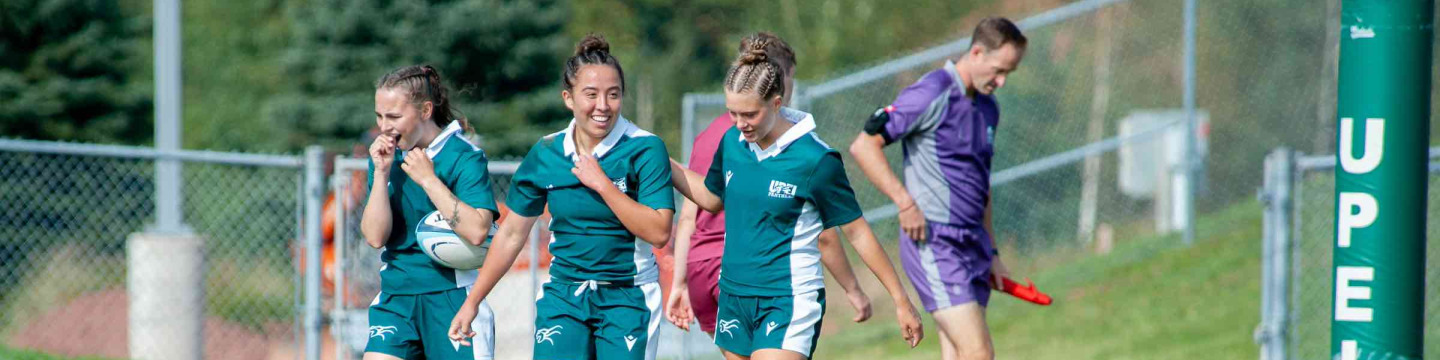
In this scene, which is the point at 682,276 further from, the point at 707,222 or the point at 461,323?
the point at 461,323

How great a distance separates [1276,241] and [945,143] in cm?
329

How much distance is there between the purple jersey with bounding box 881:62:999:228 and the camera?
20.7 feet

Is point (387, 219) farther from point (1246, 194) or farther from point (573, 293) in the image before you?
point (1246, 194)

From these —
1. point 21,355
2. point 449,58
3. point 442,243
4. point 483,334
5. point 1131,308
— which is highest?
point 449,58

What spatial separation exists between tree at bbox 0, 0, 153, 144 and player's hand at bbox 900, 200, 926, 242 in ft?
40.9

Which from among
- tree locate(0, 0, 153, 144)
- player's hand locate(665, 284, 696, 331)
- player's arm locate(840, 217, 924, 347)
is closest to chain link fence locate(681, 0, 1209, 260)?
player's hand locate(665, 284, 696, 331)

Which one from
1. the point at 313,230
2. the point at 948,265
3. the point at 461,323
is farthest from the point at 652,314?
the point at 313,230

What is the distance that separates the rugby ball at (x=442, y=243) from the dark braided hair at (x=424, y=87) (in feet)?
1.37

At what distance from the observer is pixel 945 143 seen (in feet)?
21.1

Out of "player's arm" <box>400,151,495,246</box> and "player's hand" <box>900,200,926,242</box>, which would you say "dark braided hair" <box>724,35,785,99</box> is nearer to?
"player's arm" <box>400,151,495,246</box>

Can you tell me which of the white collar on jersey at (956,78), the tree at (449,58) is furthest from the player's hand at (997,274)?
the tree at (449,58)

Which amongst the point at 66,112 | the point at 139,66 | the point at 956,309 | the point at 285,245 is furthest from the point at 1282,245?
the point at 139,66

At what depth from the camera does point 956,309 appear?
637cm

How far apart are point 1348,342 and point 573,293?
8.21 feet
